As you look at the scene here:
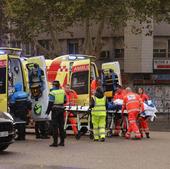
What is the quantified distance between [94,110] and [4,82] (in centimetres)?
287

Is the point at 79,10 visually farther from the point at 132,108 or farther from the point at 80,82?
the point at 132,108

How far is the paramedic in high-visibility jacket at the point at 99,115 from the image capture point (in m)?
17.6

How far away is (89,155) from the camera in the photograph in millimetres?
14055

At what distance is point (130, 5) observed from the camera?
31266mm

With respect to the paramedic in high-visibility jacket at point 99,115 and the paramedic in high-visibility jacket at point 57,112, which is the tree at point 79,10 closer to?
the paramedic in high-visibility jacket at point 99,115

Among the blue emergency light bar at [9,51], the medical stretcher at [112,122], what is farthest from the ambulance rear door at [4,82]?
the medical stretcher at [112,122]

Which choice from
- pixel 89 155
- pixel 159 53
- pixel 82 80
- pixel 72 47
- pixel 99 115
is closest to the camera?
pixel 89 155

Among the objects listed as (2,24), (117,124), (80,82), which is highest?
(2,24)

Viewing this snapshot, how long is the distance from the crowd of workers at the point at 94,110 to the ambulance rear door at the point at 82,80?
0.29 meters

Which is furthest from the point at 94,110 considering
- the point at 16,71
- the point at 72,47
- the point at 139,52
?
the point at 72,47

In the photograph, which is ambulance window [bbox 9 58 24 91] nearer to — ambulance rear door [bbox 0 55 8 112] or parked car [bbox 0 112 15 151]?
ambulance rear door [bbox 0 55 8 112]

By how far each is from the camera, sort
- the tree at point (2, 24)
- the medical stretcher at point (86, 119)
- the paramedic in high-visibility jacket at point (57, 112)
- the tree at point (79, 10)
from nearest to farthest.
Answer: the paramedic in high-visibility jacket at point (57, 112), the medical stretcher at point (86, 119), the tree at point (79, 10), the tree at point (2, 24)

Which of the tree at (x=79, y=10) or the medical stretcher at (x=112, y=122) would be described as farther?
the tree at (x=79, y=10)

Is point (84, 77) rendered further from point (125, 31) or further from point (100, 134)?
point (125, 31)
